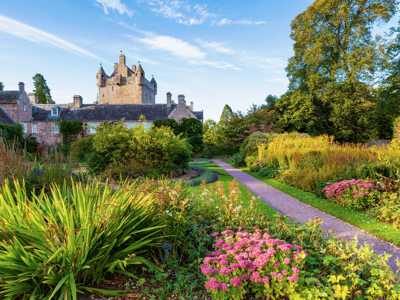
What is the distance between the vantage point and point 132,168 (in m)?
10.1

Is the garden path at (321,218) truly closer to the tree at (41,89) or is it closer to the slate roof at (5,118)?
the slate roof at (5,118)

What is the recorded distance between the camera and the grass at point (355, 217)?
14.8ft

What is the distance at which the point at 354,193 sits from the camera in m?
6.33

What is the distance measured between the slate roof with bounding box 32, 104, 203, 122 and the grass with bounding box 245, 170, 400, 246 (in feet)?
97.4

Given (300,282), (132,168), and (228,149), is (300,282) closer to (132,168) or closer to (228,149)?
(132,168)

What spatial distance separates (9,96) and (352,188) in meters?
36.6

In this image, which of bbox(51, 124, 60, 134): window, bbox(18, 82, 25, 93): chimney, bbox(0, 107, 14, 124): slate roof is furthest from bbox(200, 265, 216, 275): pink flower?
bbox(18, 82, 25, 93): chimney

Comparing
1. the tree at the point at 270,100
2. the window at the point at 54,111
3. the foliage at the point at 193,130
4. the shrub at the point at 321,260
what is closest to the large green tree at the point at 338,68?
the tree at the point at 270,100

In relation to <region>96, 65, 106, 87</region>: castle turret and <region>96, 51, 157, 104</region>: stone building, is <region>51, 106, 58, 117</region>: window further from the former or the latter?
<region>96, 65, 106, 87</region>: castle turret

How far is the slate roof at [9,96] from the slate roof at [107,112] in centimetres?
471

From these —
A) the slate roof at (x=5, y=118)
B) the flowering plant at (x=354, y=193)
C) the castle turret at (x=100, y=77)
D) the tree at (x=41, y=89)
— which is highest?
the castle turret at (x=100, y=77)

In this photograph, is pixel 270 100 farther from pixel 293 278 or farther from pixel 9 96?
pixel 9 96

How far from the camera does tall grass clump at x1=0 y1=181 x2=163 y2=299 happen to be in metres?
2.36

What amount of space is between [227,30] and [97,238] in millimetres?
11668
